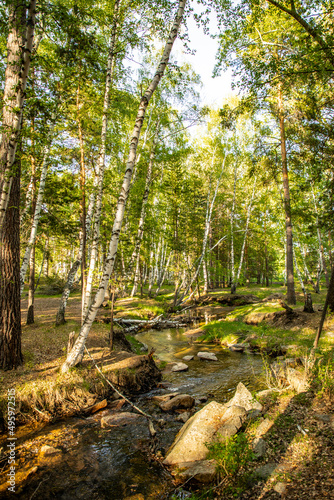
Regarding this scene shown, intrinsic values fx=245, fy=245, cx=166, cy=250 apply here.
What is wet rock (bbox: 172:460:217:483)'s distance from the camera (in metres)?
3.41

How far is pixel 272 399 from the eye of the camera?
186 inches

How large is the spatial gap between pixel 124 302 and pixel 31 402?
474 inches

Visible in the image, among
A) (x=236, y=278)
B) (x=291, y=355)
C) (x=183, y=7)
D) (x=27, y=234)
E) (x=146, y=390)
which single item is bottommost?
(x=146, y=390)

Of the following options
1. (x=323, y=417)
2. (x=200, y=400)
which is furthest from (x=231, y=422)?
(x=200, y=400)

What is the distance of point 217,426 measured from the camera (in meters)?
4.20

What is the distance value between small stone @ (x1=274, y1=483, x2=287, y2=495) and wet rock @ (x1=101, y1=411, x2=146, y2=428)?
316cm

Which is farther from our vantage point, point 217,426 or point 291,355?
point 291,355

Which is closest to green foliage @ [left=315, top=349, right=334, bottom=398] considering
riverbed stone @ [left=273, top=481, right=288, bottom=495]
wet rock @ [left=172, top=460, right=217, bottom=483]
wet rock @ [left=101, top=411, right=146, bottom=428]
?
riverbed stone @ [left=273, top=481, right=288, bottom=495]

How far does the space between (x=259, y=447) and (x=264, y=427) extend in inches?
20.1

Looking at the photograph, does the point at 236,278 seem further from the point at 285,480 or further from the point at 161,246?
the point at 285,480

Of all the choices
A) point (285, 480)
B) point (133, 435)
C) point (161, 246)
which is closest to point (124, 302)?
point (161, 246)

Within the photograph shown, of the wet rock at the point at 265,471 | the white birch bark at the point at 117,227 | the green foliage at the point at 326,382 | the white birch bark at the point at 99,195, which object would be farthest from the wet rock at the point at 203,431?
the white birch bark at the point at 99,195

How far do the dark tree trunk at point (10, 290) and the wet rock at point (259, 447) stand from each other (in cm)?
566

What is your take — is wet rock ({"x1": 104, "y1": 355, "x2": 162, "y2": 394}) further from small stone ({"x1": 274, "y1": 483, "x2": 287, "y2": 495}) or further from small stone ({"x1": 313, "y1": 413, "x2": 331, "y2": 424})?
small stone ({"x1": 274, "y1": 483, "x2": 287, "y2": 495})
